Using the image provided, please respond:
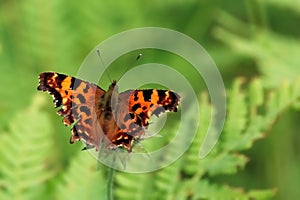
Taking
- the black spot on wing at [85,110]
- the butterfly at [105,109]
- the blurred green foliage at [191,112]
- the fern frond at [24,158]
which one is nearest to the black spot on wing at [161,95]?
the butterfly at [105,109]

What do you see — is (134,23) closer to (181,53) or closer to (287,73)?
(181,53)

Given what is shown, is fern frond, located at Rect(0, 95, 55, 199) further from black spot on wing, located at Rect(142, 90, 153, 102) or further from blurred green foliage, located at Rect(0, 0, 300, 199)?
black spot on wing, located at Rect(142, 90, 153, 102)

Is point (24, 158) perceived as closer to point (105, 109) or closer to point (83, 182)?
point (83, 182)

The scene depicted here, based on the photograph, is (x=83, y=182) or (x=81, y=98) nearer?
(x=81, y=98)

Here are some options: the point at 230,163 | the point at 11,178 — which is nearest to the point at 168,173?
the point at 230,163

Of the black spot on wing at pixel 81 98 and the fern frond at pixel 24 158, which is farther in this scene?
the fern frond at pixel 24 158

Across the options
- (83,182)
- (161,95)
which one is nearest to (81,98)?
(161,95)

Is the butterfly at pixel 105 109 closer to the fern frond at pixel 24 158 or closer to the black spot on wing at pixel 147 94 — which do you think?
the black spot on wing at pixel 147 94
